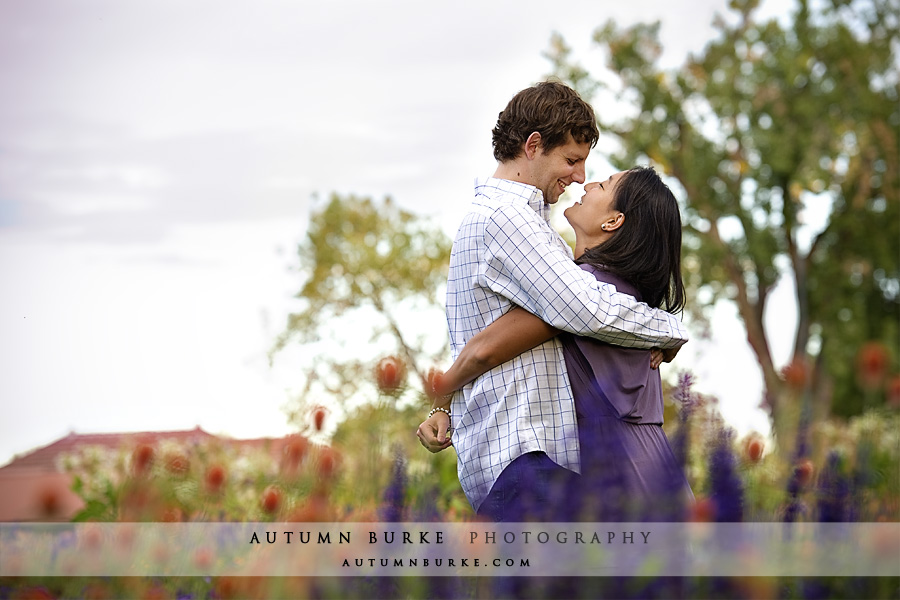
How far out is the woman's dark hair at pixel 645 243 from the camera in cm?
241

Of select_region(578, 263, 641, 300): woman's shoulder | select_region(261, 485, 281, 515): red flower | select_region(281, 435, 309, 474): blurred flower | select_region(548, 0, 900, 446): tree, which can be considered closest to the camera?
select_region(578, 263, 641, 300): woman's shoulder

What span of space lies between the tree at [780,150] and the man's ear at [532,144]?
47.2ft

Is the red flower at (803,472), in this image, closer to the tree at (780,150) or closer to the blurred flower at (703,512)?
the blurred flower at (703,512)

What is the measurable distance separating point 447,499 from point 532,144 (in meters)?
3.04

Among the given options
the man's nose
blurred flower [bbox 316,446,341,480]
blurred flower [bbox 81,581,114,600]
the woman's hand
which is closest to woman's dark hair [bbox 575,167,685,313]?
the man's nose

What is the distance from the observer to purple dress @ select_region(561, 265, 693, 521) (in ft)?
6.14

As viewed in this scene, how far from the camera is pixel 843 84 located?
665 inches

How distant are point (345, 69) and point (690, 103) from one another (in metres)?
8.08

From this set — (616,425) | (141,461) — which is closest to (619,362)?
(616,425)

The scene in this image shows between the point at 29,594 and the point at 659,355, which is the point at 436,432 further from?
the point at 29,594

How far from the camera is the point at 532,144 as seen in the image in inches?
97.7

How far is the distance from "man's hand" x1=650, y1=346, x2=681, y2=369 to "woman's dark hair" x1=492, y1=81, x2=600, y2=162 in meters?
0.59

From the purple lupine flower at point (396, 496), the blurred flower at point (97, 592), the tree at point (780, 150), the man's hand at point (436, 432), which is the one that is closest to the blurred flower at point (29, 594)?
the blurred flower at point (97, 592)

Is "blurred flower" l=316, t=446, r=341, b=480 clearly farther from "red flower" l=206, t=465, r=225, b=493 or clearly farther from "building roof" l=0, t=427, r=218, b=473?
"building roof" l=0, t=427, r=218, b=473
